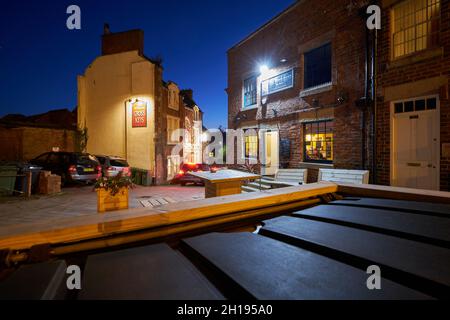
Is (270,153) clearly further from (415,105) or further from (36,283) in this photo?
(36,283)

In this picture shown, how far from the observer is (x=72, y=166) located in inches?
471

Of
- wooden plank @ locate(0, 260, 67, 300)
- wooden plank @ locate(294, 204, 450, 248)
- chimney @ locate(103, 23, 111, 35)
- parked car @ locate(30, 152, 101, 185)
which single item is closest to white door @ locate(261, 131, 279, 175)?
parked car @ locate(30, 152, 101, 185)

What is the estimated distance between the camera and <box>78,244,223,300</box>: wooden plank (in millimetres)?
1064

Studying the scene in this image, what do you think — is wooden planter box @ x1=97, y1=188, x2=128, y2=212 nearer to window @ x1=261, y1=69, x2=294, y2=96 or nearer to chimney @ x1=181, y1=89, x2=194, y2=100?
window @ x1=261, y1=69, x2=294, y2=96

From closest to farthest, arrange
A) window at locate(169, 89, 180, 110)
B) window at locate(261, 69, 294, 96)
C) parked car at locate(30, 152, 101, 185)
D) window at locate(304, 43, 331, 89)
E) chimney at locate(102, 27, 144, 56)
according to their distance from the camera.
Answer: window at locate(304, 43, 331, 89), window at locate(261, 69, 294, 96), parked car at locate(30, 152, 101, 185), chimney at locate(102, 27, 144, 56), window at locate(169, 89, 180, 110)

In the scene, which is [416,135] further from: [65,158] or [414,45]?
[65,158]

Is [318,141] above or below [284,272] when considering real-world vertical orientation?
above

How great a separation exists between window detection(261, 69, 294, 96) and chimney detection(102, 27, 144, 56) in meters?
10.1

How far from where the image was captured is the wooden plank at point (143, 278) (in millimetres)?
1064

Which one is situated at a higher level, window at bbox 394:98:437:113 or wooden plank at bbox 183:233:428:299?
window at bbox 394:98:437:113

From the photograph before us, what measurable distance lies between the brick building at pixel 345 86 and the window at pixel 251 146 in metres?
0.05

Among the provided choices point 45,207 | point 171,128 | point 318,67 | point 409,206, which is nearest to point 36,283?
point 409,206

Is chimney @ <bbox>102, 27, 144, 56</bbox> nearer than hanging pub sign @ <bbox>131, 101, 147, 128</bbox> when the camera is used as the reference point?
No

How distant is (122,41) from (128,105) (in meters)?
4.52
